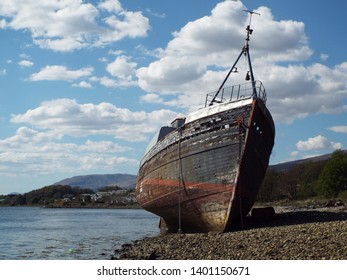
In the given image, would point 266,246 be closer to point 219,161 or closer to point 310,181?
point 219,161

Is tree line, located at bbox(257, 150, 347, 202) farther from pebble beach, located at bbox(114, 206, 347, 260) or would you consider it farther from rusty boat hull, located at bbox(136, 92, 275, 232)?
pebble beach, located at bbox(114, 206, 347, 260)

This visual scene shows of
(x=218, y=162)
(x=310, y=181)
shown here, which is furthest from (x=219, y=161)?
(x=310, y=181)

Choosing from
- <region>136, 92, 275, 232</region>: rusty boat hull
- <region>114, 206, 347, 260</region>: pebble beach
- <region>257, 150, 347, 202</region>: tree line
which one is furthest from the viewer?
<region>257, 150, 347, 202</region>: tree line

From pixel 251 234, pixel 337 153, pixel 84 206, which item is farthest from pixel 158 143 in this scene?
pixel 84 206

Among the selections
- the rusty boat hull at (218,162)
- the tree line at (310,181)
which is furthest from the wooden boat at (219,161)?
the tree line at (310,181)

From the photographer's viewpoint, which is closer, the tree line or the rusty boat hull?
the rusty boat hull

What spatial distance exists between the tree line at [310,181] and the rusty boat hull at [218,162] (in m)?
46.2

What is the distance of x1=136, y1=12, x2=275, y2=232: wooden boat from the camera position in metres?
19.8

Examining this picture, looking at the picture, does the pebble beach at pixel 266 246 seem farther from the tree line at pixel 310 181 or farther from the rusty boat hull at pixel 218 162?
the tree line at pixel 310 181

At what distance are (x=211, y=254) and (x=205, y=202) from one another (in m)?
6.43

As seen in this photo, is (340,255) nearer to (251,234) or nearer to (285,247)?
(285,247)

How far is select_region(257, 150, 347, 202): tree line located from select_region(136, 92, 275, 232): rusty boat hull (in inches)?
1820

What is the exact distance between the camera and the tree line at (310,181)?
65438mm

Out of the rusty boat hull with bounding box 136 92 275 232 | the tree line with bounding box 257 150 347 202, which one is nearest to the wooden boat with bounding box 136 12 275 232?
the rusty boat hull with bounding box 136 92 275 232
